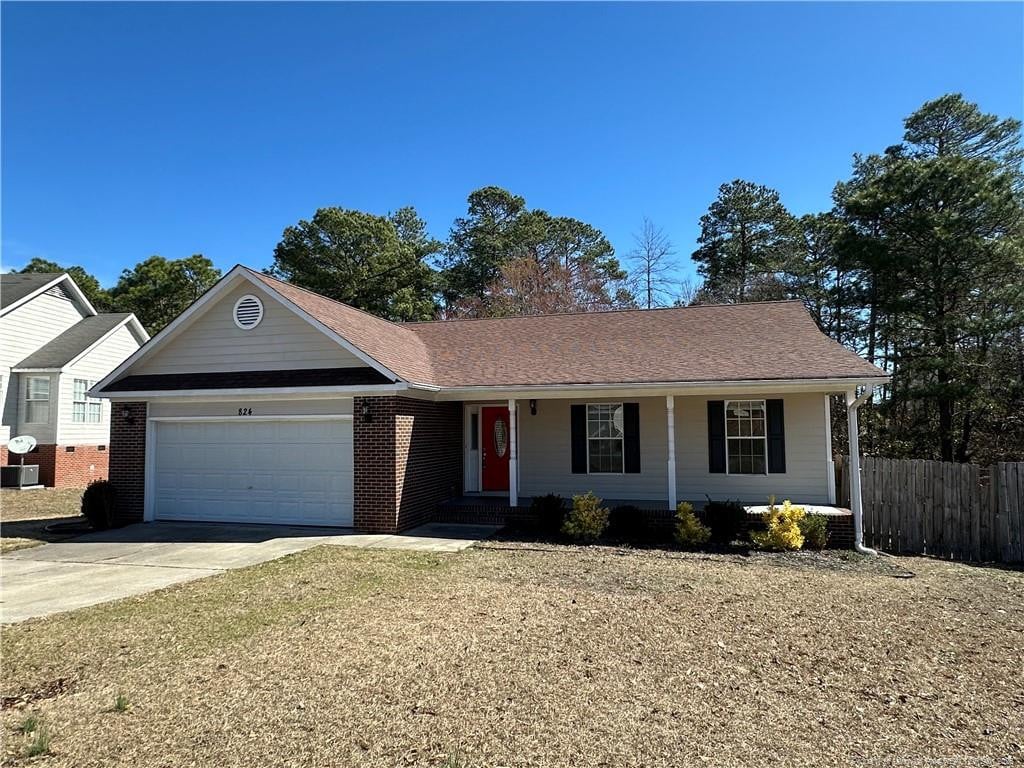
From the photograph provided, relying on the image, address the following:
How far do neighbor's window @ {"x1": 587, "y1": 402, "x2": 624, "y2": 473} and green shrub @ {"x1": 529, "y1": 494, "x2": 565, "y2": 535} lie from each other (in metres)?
2.18

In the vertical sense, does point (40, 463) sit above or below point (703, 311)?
below

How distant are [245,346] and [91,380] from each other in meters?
13.2

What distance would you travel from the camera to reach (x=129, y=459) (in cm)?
1346

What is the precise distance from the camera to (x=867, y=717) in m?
4.41

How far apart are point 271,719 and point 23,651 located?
10.2 feet

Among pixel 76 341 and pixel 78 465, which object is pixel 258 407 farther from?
pixel 76 341

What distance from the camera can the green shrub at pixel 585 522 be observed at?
37.1 feet

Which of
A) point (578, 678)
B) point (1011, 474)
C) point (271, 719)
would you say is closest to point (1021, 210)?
point (1011, 474)

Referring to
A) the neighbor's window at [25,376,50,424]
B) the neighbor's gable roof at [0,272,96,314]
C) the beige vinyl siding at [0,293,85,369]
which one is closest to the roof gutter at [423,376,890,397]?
the neighbor's window at [25,376,50,424]

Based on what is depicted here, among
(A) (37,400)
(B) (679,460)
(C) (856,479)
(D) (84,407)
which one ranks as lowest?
(C) (856,479)

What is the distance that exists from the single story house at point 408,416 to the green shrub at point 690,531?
3.27 ft

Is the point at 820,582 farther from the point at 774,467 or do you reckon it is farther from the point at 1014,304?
the point at 1014,304

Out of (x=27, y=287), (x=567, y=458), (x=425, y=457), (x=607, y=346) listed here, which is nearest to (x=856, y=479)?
(x=567, y=458)

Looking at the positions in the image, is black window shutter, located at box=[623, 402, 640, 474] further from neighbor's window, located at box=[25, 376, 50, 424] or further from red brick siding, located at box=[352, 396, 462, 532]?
neighbor's window, located at box=[25, 376, 50, 424]
